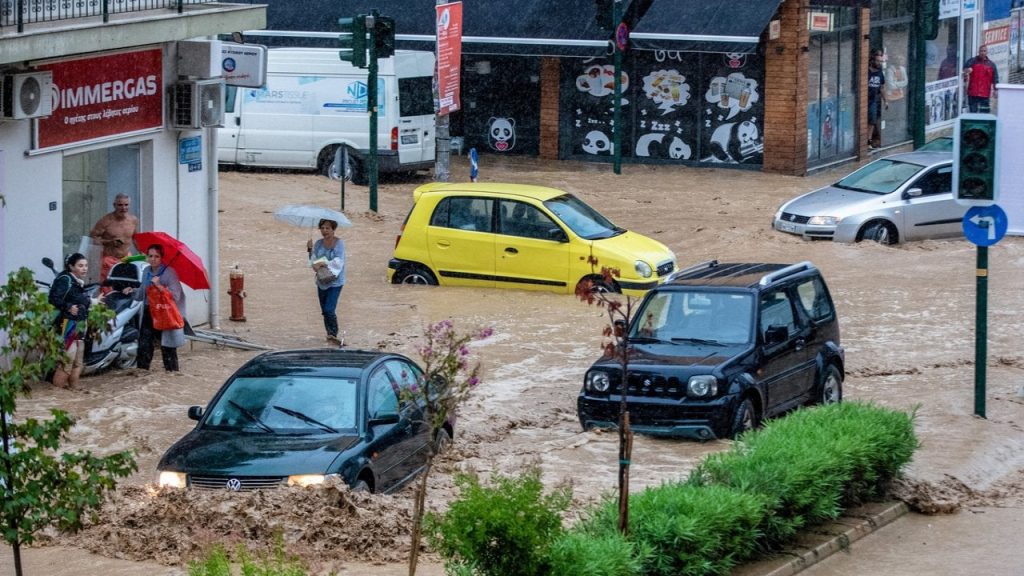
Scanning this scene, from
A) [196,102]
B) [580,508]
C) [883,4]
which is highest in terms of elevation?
[883,4]

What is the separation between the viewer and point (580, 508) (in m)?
11.3

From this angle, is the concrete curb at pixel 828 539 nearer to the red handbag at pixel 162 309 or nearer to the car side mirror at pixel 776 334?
the car side mirror at pixel 776 334

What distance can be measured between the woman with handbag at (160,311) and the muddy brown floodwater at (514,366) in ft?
0.86

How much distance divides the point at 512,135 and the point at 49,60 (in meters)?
19.0

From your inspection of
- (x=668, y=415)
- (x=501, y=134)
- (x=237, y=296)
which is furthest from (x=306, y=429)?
(x=501, y=134)

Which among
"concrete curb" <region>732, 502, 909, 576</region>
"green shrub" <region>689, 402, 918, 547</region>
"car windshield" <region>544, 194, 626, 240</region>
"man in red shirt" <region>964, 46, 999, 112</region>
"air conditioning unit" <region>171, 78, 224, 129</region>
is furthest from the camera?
"man in red shirt" <region>964, 46, 999, 112</region>

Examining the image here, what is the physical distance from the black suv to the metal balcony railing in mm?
6307

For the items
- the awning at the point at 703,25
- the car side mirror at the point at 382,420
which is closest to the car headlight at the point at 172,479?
the car side mirror at the point at 382,420

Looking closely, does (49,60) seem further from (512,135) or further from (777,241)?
(512,135)

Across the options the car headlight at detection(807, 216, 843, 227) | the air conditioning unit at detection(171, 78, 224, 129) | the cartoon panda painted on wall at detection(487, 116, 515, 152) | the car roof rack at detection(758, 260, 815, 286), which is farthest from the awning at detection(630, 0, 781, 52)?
the car roof rack at detection(758, 260, 815, 286)

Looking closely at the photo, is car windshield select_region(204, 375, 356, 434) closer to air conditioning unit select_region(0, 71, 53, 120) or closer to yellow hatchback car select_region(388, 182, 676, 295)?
air conditioning unit select_region(0, 71, 53, 120)

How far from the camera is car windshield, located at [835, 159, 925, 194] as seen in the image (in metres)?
24.5

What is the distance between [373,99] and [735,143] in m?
8.93

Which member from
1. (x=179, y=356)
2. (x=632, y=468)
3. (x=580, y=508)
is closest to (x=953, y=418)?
(x=632, y=468)
